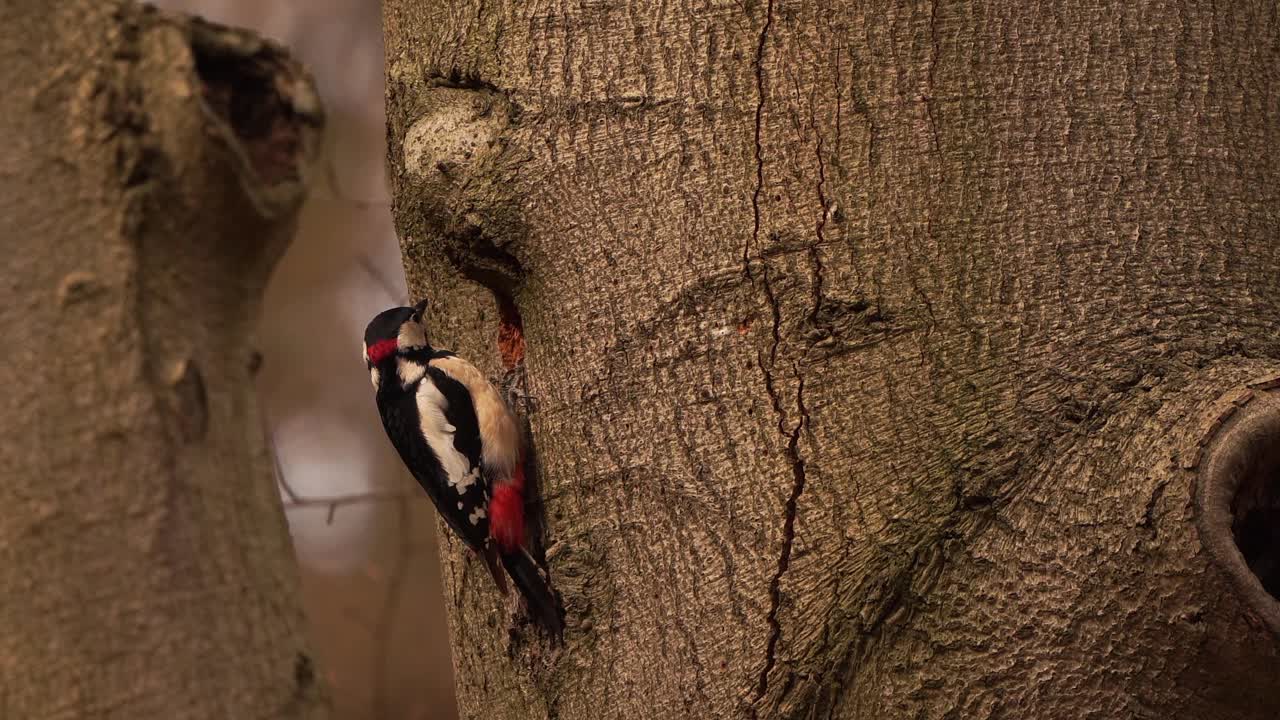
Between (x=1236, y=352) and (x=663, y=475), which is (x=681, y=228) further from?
(x=1236, y=352)

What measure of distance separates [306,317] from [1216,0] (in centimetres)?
524

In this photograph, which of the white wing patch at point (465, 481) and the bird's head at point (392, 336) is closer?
the white wing patch at point (465, 481)

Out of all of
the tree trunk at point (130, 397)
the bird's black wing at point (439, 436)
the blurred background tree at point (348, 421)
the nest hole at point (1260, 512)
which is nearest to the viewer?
the tree trunk at point (130, 397)

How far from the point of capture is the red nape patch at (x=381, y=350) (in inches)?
145

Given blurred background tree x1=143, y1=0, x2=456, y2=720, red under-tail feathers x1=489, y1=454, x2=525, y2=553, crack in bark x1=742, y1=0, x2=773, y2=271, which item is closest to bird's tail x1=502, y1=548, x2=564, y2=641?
red under-tail feathers x1=489, y1=454, x2=525, y2=553

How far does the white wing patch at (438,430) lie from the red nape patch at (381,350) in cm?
23

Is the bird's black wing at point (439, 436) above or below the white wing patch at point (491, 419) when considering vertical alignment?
below

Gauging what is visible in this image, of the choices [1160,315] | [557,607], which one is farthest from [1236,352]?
[557,607]

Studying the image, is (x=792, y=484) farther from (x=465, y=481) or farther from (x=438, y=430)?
(x=438, y=430)

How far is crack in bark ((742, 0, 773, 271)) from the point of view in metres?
1.88

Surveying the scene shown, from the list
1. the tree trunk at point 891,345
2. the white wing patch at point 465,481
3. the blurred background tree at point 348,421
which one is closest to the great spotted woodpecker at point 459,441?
the white wing patch at point 465,481

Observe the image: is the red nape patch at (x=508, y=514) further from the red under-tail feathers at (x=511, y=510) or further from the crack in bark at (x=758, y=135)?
the crack in bark at (x=758, y=135)

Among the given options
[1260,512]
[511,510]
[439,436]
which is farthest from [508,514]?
[1260,512]

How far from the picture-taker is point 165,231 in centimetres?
111
